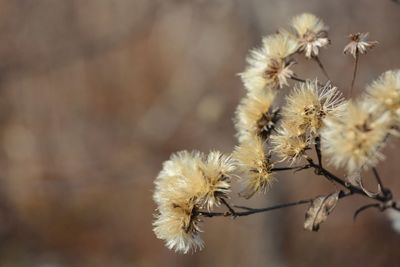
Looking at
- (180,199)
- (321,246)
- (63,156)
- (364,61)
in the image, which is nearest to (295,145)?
(180,199)

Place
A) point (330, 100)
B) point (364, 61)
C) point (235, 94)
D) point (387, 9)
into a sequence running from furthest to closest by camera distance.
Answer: point (235, 94), point (387, 9), point (364, 61), point (330, 100)

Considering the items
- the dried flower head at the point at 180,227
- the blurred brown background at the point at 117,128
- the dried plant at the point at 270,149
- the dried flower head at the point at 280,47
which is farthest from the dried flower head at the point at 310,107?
the blurred brown background at the point at 117,128

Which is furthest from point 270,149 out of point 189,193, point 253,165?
point 189,193

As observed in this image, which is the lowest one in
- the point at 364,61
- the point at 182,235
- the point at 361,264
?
the point at 182,235

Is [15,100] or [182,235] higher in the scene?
[15,100]

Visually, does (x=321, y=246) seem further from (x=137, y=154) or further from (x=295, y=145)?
(x=295, y=145)

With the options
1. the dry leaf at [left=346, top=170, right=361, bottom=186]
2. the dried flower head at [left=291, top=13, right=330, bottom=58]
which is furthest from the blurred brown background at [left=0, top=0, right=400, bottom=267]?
the dry leaf at [left=346, top=170, right=361, bottom=186]
